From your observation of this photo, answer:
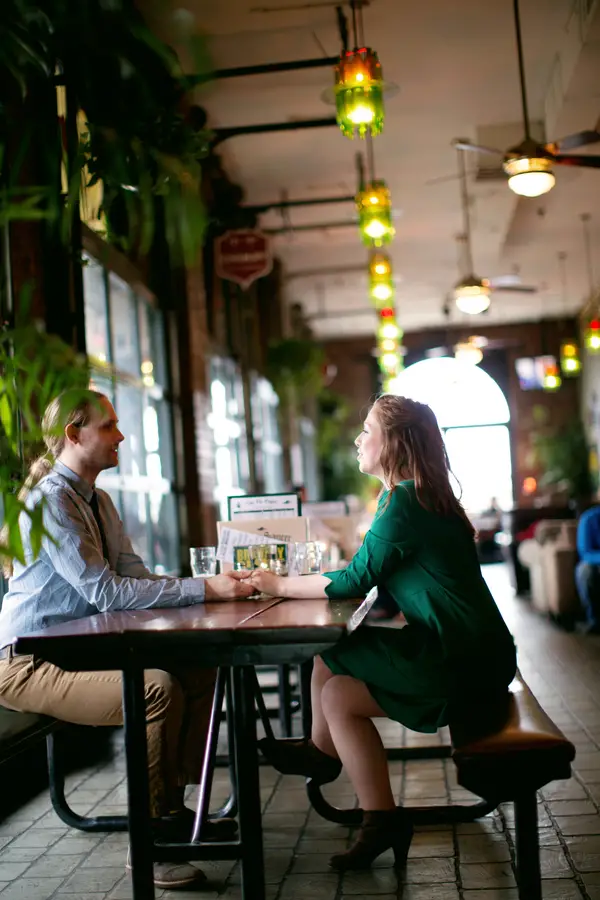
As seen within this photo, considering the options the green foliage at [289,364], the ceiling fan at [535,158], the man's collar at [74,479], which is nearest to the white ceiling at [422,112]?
the ceiling fan at [535,158]

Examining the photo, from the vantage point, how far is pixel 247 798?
2.48 meters

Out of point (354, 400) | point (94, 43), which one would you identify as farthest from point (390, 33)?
point (354, 400)

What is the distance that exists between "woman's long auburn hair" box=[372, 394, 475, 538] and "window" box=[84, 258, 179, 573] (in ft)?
8.37

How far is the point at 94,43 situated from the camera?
6.11ft

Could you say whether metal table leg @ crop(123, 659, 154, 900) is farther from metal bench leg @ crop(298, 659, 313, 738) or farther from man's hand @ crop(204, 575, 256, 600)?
metal bench leg @ crop(298, 659, 313, 738)

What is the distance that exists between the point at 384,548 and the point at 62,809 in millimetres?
1450

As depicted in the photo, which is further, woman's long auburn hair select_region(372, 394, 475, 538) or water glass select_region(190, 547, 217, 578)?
water glass select_region(190, 547, 217, 578)

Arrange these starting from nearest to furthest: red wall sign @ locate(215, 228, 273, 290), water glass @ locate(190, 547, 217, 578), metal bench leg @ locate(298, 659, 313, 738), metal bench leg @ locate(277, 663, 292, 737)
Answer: water glass @ locate(190, 547, 217, 578)
metal bench leg @ locate(298, 659, 313, 738)
metal bench leg @ locate(277, 663, 292, 737)
red wall sign @ locate(215, 228, 273, 290)

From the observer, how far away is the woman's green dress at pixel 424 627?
8.89 ft

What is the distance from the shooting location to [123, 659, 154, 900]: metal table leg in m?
2.50

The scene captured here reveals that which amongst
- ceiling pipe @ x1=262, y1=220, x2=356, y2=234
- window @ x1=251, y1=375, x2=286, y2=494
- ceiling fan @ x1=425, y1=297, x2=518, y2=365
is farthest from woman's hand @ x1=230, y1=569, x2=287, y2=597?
ceiling fan @ x1=425, y1=297, x2=518, y2=365

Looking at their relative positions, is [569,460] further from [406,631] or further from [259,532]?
[406,631]

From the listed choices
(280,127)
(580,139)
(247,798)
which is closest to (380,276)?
(280,127)

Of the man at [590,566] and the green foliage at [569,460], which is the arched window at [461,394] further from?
the man at [590,566]
